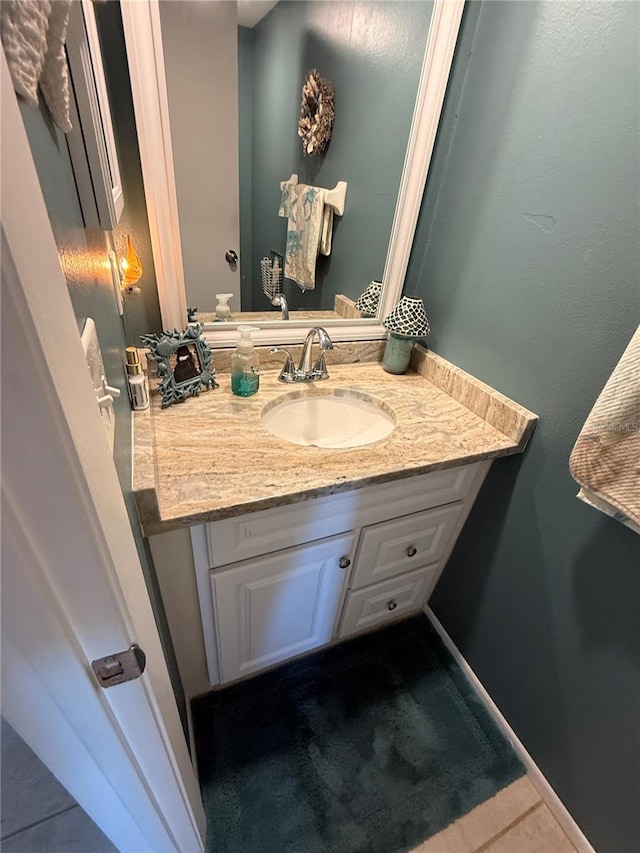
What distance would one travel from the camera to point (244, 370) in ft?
3.34

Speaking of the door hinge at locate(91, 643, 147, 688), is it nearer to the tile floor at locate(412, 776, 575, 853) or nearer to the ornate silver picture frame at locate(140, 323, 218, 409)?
the ornate silver picture frame at locate(140, 323, 218, 409)

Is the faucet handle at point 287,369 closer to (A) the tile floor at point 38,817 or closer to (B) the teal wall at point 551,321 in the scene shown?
(B) the teal wall at point 551,321

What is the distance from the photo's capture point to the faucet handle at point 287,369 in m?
1.14

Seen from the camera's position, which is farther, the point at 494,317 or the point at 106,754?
the point at 494,317

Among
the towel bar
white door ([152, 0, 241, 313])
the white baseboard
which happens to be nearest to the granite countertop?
white door ([152, 0, 241, 313])

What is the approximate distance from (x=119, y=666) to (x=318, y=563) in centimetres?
63

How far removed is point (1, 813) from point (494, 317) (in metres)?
1.73

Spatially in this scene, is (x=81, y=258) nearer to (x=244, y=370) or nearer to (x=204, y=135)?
(x=244, y=370)

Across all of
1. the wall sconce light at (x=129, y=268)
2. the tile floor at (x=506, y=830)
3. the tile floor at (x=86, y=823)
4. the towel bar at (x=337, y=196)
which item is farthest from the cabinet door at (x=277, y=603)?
the towel bar at (x=337, y=196)

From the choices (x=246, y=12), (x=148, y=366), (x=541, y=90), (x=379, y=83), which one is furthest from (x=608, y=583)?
(x=246, y=12)

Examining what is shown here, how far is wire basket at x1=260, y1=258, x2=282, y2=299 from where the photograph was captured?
3.82 ft

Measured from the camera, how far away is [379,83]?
1.06 metres

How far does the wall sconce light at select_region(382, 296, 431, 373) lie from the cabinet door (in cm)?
62

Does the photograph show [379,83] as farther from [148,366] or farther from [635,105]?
[148,366]
